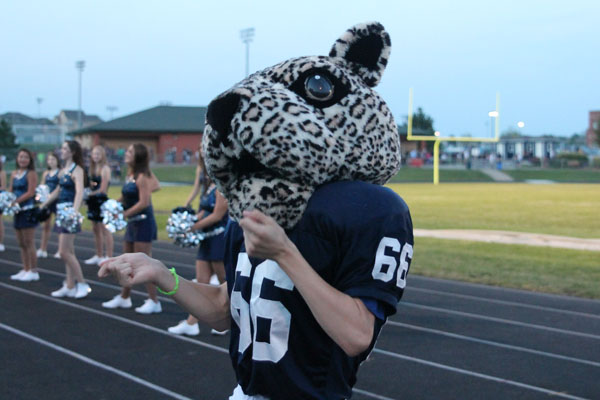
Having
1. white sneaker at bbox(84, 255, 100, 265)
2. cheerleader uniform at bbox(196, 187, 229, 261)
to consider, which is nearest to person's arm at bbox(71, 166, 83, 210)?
cheerleader uniform at bbox(196, 187, 229, 261)

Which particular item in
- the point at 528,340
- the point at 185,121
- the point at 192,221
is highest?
the point at 185,121

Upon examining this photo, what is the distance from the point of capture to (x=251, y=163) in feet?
5.52

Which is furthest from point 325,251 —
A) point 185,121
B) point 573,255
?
point 185,121

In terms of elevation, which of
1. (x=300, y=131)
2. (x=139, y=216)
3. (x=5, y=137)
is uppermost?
(x=5, y=137)

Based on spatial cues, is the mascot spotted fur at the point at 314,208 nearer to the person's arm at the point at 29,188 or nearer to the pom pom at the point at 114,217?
the pom pom at the point at 114,217

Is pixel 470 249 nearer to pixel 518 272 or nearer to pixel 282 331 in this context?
pixel 518 272

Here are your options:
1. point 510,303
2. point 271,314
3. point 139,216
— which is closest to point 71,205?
point 139,216

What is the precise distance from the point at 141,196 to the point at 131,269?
5869mm

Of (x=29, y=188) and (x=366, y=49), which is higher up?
(x=366, y=49)

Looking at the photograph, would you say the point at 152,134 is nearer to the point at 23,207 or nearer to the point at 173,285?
the point at 23,207

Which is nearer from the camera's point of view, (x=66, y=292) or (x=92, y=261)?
(x=66, y=292)

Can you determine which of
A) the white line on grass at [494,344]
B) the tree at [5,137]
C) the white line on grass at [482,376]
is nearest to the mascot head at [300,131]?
the white line on grass at [482,376]

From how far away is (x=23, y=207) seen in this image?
9.77 meters

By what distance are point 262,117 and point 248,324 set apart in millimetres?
550
